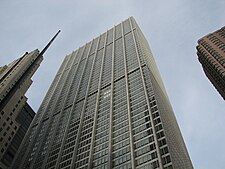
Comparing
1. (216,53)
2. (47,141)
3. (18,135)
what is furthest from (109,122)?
(216,53)

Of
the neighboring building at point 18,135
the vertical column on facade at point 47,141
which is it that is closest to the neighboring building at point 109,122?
the vertical column on facade at point 47,141

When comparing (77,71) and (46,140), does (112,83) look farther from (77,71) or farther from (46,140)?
(77,71)

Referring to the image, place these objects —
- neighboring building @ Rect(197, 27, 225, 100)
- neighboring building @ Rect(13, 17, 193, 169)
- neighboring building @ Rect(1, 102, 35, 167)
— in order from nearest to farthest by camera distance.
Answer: neighboring building @ Rect(13, 17, 193, 169) → neighboring building @ Rect(1, 102, 35, 167) → neighboring building @ Rect(197, 27, 225, 100)

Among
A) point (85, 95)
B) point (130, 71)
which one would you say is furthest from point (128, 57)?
point (85, 95)

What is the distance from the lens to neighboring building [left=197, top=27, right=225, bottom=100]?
116863mm

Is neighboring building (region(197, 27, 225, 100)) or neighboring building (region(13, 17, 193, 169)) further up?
neighboring building (region(197, 27, 225, 100))

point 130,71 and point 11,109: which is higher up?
point 130,71

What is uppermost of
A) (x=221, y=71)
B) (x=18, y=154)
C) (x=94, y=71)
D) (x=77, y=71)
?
(x=77, y=71)

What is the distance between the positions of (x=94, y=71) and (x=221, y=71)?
221ft

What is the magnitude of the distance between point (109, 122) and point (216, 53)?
60.3 metres

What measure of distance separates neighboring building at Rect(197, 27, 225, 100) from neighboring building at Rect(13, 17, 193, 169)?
1018 inches

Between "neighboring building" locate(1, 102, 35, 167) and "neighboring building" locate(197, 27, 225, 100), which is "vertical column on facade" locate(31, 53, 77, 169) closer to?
"neighboring building" locate(1, 102, 35, 167)

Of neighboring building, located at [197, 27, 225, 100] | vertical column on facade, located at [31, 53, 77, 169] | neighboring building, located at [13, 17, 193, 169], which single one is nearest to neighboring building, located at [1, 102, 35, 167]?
neighboring building, located at [13, 17, 193, 169]

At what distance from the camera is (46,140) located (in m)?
111
